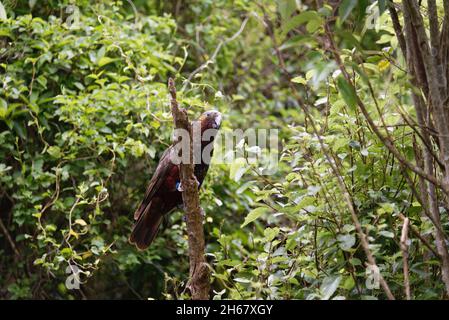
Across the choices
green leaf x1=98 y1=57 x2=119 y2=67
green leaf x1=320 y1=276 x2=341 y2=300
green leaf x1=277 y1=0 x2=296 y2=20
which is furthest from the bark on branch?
green leaf x1=98 y1=57 x2=119 y2=67

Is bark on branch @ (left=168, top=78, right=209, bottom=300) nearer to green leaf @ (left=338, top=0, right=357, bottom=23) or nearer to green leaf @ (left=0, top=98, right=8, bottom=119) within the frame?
green leaf @ (left=338, top=0, right=357, bottom=23)

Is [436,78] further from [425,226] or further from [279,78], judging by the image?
[279,78]

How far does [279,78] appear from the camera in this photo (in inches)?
256

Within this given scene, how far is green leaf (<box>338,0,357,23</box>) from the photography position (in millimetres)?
1997

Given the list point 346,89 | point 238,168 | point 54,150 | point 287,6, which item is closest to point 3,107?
point 54,150

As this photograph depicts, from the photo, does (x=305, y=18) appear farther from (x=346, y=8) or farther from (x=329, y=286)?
(x=329, y=286)

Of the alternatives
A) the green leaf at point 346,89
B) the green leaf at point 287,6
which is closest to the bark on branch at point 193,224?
the green leaf at point 287,6

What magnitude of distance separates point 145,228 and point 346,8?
2.29 metres

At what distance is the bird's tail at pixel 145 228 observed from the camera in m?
3.93

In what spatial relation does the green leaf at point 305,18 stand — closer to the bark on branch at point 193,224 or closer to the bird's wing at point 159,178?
the bark on branch at point 193,224

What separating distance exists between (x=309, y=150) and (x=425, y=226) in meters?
0.57

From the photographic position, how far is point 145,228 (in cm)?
397

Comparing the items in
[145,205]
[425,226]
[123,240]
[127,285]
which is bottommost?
[127,285]
